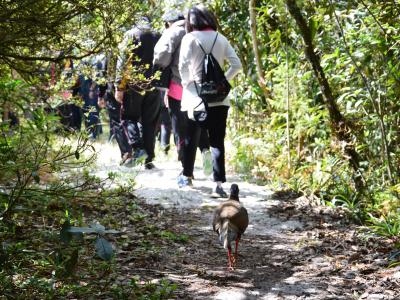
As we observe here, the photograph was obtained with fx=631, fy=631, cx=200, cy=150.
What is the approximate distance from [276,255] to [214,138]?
2389 millimetres

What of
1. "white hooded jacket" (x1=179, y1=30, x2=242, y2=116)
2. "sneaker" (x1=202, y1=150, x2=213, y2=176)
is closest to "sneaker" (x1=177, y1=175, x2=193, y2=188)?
"sneaker" (x1=202, y1=150, x2=213, y2=176)

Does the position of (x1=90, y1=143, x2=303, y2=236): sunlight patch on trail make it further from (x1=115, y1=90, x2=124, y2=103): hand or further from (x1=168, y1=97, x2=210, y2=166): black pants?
(x1=115, y1=90, x2=124, y2=103): hand

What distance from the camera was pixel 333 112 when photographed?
7461mm

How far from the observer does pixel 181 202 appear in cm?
774

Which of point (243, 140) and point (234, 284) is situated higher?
point (243, 140)

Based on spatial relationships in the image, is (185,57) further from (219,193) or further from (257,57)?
(257,57)

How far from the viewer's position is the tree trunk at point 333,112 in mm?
7355

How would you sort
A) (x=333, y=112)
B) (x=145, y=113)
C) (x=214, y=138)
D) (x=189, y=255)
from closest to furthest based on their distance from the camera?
(x=189, y=255) < (x=333, y=112) < (x=214, y=138) < (x=145, y=113)

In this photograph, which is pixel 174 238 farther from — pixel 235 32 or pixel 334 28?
pixel 235 32

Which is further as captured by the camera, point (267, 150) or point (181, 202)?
point (267, 150)

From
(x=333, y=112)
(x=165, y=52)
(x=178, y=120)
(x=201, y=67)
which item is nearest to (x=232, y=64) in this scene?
(x=201, y=67)

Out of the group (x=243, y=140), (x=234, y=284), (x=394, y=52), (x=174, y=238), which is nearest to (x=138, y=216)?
(x=174, y=238)

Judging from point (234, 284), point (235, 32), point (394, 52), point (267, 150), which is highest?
point (235, 32)

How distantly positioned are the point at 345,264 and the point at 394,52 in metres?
2.79
